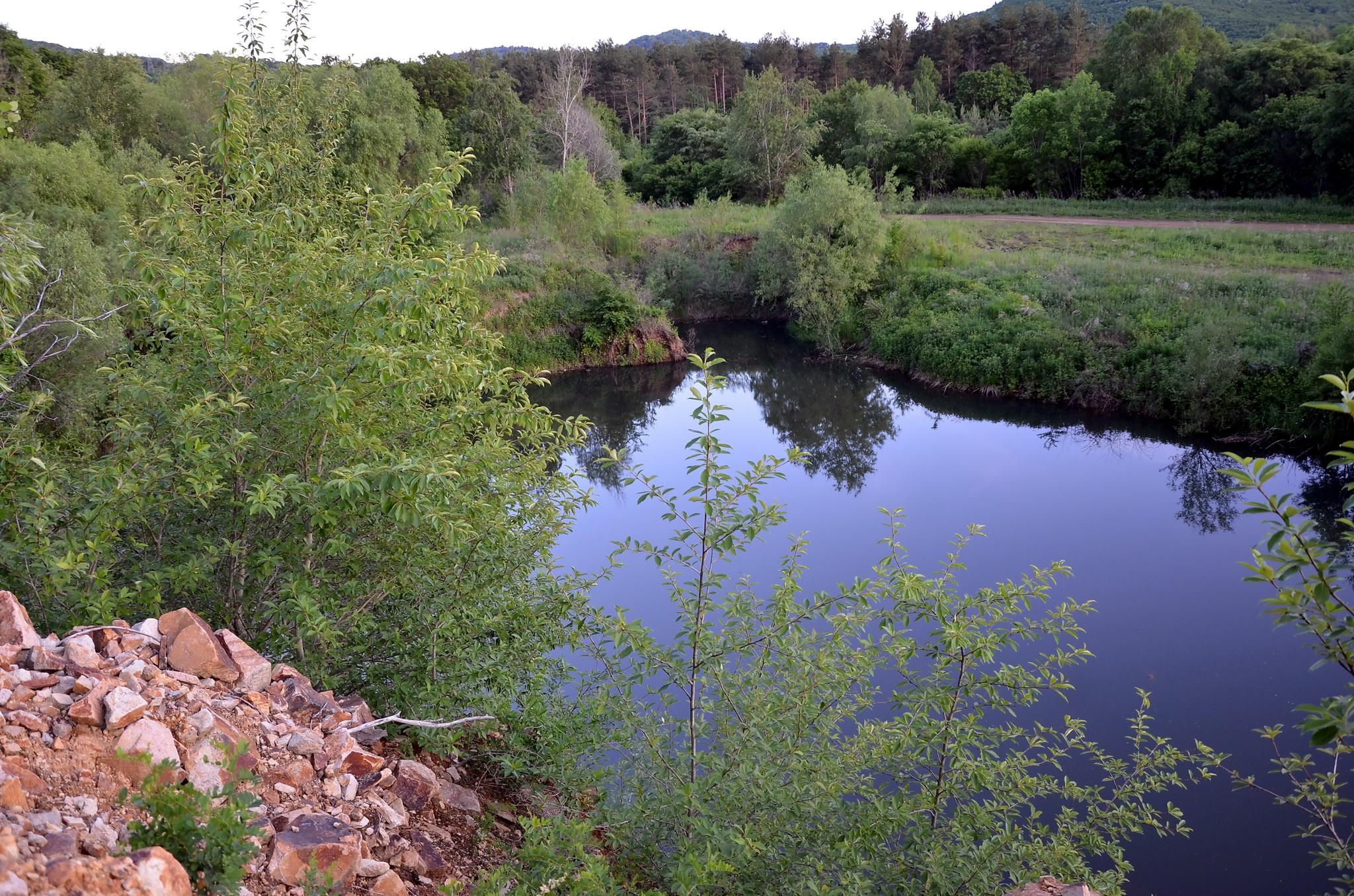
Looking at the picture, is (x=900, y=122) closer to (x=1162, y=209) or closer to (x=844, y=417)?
(x=1162, y=209)

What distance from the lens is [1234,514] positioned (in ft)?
54.6

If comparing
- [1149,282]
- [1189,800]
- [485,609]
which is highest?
[1149,282]

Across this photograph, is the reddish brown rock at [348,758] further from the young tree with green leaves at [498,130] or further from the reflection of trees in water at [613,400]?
the young tree with green leaves at [498,130]

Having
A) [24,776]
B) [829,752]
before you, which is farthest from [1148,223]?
[24,776]

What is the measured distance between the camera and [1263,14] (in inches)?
3034

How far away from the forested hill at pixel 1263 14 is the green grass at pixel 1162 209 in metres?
38.6

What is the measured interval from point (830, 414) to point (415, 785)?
2073cm

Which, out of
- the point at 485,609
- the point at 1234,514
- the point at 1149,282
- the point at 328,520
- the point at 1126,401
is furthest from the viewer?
the point at 1149,282

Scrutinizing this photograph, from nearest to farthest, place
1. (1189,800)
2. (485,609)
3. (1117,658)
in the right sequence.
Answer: (485,609) → (1189,800) → (1117,658)

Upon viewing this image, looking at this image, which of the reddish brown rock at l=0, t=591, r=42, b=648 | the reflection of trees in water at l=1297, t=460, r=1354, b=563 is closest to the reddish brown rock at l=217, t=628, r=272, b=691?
the reddish brown rock at l=0, t=591, r=42, b=648

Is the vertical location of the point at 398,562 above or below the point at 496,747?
above

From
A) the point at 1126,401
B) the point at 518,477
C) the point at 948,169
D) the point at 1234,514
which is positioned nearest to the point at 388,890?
the point at 518,477

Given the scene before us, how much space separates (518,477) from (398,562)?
1.18 m

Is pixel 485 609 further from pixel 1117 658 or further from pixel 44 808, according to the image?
pixel 1117 658
